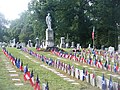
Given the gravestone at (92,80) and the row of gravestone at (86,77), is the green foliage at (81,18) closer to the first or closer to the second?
the row of gravestone at (86,77)

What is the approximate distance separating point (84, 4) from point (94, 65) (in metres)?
39.9

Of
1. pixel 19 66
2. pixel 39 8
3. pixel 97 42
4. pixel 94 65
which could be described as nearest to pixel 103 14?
pixel 97 42

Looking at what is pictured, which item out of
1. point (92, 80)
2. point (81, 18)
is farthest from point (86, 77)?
point (81, 18)

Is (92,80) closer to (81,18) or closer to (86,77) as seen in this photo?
(86,77)

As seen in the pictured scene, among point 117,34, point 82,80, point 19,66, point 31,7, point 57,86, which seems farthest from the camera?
point 31,7

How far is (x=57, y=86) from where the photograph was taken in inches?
523

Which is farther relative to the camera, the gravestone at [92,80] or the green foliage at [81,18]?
the green foliage at [81,18]

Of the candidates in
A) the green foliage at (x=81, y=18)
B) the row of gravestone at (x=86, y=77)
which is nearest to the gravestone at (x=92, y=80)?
the row of gravestone at (x=86, y=77)

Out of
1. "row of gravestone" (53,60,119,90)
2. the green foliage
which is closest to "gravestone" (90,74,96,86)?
"row of gravestone" (53,60,119,90)

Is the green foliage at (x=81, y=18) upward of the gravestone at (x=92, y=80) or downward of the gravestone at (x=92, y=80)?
upward

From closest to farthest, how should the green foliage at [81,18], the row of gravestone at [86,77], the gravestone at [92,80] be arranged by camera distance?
the row of gravestone at [86,77], the gravestone at [92,80], the green foliage at [81,18]

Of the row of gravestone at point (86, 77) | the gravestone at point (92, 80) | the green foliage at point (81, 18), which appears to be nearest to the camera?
the row of gravestone at point (86, 77)

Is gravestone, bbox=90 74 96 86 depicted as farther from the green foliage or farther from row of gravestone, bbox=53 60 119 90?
the green foliage

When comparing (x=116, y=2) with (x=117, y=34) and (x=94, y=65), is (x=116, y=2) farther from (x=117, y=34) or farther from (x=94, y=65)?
(x=94, y=65)
